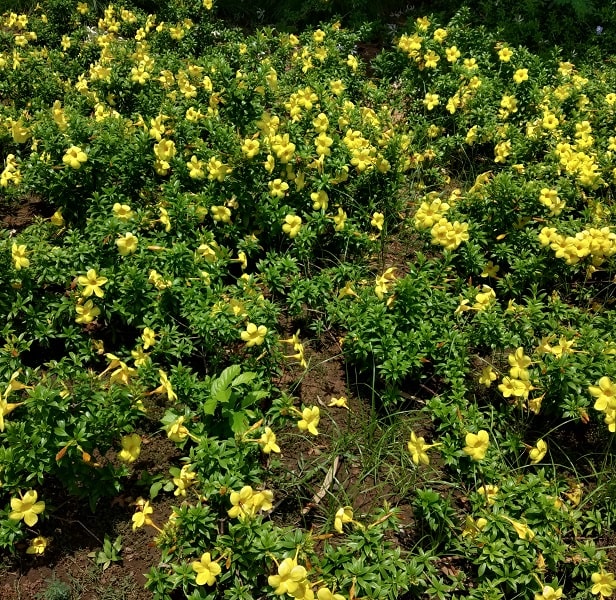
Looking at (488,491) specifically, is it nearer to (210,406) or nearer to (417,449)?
(417,449)

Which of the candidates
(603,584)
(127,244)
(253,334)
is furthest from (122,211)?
(603,584)

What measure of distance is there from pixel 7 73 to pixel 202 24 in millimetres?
1755

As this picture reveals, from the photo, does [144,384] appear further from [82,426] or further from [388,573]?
[388,573]

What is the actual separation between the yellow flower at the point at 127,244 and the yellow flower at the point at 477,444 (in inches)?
74.4

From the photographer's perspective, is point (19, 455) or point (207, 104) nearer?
point (19, 455)

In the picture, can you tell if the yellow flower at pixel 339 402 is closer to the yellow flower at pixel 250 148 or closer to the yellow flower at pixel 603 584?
the yellow flower at pixel 603 584

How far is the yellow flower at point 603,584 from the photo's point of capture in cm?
255

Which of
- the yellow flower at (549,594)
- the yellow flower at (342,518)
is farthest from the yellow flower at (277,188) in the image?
the yellow flower at (549,594)

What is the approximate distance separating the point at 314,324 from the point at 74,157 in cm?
162

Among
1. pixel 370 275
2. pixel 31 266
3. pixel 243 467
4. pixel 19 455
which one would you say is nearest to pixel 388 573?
pixel 243 467

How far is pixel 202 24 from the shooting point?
19.5ft

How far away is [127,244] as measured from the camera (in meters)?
3.36

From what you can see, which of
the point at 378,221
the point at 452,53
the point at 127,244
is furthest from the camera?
the point at 452,53

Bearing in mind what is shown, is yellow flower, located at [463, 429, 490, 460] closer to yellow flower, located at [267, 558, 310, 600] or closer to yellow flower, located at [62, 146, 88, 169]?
yellow flower, located at [267, 558, 310, 600]
